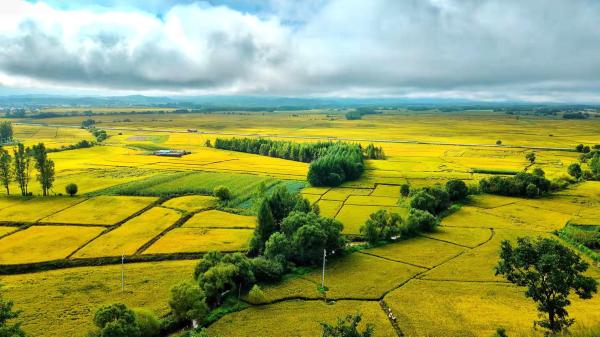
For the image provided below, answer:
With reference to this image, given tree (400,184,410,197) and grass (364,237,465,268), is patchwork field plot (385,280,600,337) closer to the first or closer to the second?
grass (364,237,465,268)

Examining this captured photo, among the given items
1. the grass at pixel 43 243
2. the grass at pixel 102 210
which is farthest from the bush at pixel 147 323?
the grass at pixel 102 210

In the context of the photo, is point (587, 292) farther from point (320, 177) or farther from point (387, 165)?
point (387, 165)

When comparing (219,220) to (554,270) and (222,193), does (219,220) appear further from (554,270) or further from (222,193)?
(554,270)

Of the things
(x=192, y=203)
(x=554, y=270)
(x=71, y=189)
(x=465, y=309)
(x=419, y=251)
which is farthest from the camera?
(x=71, y=189)

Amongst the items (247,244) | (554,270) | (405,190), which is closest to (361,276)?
(247,244)

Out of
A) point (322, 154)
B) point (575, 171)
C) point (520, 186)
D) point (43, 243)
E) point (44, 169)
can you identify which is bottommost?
point (43, 243)

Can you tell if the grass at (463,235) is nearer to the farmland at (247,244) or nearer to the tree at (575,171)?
the farmland at (247,244)
